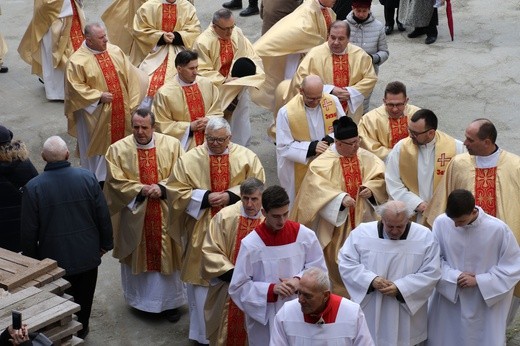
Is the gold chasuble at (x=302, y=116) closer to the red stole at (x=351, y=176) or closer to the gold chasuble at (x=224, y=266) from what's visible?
the red stole at (x=351, y=176)

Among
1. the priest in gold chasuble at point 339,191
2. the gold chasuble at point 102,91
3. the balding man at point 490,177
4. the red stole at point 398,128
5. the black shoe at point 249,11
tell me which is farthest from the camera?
the black shoe at point 249,11

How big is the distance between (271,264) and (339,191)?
1.34m

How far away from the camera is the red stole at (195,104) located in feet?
35.7

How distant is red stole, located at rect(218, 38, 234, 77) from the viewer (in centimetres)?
1208

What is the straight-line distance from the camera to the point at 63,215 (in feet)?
29.4

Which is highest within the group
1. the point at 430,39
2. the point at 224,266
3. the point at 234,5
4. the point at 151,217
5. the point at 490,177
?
the point at 490,177

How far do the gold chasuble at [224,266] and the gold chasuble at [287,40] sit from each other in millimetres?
3867

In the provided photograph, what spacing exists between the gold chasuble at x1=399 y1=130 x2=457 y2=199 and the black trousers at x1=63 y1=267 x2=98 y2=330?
8.40ft

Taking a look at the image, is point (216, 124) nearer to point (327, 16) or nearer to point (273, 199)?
point (273, 199)

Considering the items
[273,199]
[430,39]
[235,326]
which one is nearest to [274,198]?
[273,199]

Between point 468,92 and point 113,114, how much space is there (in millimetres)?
4534

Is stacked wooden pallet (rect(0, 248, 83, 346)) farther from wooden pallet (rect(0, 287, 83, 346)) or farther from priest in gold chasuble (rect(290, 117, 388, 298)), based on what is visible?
priest in gold chasuble (rect(290, 117, 388, 298))

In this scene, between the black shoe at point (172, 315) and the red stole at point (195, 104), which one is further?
the red stole at point (195, 104)

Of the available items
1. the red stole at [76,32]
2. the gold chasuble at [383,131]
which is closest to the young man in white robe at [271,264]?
the gold chasuble at [383,131]
